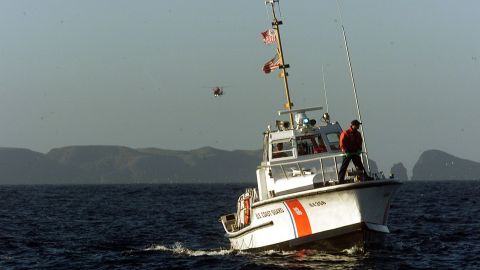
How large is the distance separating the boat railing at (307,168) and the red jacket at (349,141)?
1.08 meters

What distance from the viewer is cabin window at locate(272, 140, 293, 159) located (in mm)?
26859

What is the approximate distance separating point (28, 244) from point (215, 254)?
1051 centimetres

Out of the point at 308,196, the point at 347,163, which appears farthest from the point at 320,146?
the point at 308,196

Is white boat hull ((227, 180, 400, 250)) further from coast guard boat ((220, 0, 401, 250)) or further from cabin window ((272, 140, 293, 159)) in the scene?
cabin window ((272, 140, 293, 159))

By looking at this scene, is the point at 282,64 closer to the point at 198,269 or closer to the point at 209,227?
the point at 198,269

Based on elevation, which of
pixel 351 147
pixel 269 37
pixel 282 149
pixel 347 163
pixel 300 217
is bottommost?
pixel 300 217

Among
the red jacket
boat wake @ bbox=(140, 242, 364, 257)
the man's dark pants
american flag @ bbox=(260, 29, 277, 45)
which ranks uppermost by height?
american flag @ bbox=(260, 29, 277, 45)

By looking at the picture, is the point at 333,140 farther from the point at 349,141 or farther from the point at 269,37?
the point at 269,37

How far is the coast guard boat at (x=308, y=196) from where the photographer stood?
2450cm

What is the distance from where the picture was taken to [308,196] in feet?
80.5

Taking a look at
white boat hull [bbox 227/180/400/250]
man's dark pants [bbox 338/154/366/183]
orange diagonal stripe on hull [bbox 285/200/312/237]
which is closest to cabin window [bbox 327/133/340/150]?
man's dark pants [bbox 338/154/366/183]

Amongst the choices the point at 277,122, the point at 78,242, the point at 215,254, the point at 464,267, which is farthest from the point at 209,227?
the point at 464,267

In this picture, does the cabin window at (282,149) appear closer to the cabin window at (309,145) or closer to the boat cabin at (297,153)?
the boat cabin at (297,153)

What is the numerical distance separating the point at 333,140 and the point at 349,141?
231cm
